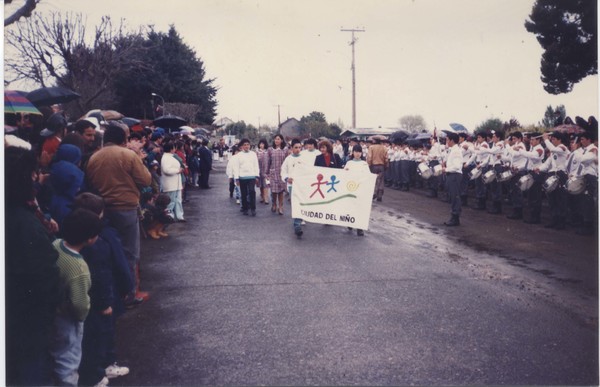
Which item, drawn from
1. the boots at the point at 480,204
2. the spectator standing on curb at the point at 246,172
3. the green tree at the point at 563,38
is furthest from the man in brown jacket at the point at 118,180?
the boots at the point at 480,204

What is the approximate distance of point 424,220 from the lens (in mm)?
12711

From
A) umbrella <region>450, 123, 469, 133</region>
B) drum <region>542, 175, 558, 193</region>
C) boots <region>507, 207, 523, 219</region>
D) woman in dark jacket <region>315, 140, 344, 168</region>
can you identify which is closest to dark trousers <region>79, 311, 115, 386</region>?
woman in dark jacket <region>315, 140, 344, 168</region>

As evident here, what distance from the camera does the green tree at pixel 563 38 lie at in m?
6.73

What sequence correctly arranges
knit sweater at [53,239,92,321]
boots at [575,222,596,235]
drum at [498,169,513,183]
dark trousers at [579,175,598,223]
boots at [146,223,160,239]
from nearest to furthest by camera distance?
knit sweater at [53,239,92,321] < boots at [146,223,160,239] < dark trousers at [579,175,598,223] < boots at [575,222,596,235] < drum at [498,169,513,183]

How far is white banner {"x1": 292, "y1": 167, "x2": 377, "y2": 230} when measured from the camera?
10.0 m

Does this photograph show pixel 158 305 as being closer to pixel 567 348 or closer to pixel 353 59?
pixel 567 348

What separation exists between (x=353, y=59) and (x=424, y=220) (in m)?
27.8

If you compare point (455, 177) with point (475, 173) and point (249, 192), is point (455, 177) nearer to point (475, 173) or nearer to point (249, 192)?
point (475, 173)

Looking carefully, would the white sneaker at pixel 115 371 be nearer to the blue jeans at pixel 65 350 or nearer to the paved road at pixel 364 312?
the paved road at pixel 364 312

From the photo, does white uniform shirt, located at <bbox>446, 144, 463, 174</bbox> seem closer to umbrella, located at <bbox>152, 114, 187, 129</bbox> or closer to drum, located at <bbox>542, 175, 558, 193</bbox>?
drum, located at <bbox>542, 175, 558, 193</bbox>

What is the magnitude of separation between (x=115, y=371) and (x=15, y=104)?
13.2 feet

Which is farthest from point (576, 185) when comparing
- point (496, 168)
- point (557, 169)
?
Result: point (496, 168)

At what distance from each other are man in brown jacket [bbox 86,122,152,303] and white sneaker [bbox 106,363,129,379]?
1.73m

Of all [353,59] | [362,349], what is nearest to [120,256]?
[362,349]
